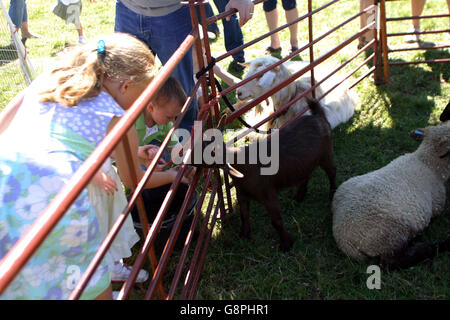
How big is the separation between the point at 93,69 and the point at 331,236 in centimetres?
191

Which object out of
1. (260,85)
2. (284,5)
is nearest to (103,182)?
(260,85)

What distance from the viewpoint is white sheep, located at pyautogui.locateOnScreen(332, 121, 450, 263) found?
2.55 m

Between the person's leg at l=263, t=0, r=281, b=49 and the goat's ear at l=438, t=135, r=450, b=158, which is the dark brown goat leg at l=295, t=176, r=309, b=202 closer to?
the goat's ear at l=438, t=135, r=450, b=158

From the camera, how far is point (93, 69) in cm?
193

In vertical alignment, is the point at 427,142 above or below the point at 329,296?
above

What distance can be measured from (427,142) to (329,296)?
4.54ft

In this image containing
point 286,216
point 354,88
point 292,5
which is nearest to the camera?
point 286,216

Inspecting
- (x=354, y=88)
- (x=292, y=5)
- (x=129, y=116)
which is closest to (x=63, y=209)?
(x=129, y=116)

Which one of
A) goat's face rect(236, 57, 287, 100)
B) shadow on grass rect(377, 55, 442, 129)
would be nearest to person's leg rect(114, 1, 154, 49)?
goat's face rect(236, 57, 287, 100)

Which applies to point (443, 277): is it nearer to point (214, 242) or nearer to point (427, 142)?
point (427, 142)

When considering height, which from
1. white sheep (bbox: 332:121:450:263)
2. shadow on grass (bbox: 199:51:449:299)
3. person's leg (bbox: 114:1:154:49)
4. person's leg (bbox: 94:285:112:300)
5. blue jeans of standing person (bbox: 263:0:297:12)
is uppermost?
person's leg (bbox: 114:1:154:49)

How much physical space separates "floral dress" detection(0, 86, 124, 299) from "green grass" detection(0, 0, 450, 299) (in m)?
0.97

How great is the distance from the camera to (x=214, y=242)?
300cm

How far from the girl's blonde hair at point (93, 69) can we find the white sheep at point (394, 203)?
154 centimetres
